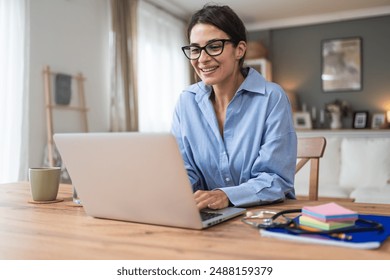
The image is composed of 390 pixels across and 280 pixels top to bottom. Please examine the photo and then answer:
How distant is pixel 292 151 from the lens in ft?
3.90


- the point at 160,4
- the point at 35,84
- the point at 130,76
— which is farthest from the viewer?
the point at 160,4

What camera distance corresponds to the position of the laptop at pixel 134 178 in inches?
28.5

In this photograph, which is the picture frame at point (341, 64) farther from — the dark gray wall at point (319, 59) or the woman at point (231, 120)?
the woman at point (231, 120)

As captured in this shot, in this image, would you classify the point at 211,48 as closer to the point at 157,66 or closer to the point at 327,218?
the point at 327,218

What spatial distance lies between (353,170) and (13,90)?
2.95 metres

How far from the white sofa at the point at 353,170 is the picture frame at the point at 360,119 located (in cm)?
207

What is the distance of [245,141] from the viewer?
1250 mm

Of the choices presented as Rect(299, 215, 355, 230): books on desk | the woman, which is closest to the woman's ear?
the woman

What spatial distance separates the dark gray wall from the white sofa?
2.32 metres

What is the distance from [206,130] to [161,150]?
2.11 ft

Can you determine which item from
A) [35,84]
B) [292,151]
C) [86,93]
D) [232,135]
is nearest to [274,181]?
[292,151]

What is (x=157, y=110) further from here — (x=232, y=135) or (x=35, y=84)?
(x=232, y=135)

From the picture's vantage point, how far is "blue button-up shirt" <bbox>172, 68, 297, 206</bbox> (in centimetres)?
115

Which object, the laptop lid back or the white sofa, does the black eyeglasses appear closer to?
the laptop lid back
